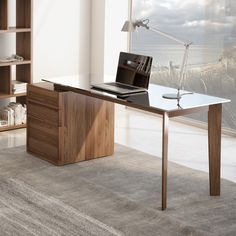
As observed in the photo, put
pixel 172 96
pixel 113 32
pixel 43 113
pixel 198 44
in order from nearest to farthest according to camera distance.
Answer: pixel 172 96 < pixel 43 113 < pixel 198 44 < pixel 113 32

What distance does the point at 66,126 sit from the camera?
524cm

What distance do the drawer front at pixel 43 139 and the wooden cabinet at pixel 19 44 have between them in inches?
33.6

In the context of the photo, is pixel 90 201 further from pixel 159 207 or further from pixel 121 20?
pixel 121 20

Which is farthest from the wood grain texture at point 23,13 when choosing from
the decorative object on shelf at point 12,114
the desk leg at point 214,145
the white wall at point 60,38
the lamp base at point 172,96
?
the desk leg at point 214,145

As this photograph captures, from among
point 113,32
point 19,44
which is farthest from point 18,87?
point 113,32

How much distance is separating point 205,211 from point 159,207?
→ 31cm

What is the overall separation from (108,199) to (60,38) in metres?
3.04

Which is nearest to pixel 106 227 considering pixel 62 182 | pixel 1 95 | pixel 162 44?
pixel 62 182

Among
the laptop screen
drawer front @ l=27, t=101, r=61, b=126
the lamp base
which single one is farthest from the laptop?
drawer front @ l=27, t=101, r=61, b=126

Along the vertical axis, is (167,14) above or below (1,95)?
above

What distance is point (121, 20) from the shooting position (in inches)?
291

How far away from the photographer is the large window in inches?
250

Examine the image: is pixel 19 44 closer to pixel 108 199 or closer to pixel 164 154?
pixel 108 199

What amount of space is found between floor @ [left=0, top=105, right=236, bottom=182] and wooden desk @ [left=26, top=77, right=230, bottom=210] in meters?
0.49
